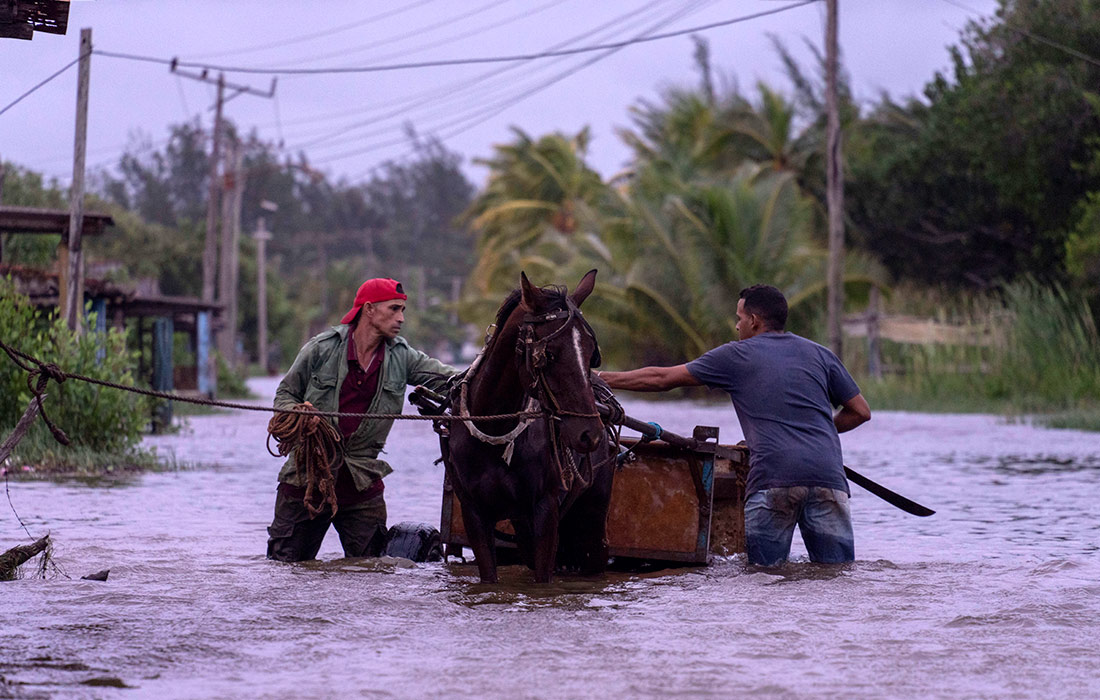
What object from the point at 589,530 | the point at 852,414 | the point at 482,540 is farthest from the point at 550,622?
the point at 852,414

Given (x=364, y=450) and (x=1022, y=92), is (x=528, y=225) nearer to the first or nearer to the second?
(x=1022, y=92)

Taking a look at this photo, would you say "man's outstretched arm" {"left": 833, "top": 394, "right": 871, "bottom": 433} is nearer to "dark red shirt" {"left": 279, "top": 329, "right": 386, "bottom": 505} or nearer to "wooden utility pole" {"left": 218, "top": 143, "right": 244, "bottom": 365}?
"dark red shirt" {"left": 279, "top": 329, "right": 386, "bottom": 505}

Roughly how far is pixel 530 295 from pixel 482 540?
1.36 meters

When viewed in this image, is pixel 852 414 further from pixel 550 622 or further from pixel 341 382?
pixel 341 382

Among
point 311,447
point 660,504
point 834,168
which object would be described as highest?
point 834,168

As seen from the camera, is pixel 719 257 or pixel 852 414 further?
pixel 719 257

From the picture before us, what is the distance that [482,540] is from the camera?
696 centimetres

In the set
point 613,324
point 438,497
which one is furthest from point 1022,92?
point 438,497

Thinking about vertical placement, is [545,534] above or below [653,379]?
below

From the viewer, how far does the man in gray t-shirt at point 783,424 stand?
287 inches

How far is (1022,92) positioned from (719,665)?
1032 inches

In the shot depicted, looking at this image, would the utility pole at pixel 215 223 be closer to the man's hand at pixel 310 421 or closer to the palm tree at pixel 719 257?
the palm tree at pixel 719 257

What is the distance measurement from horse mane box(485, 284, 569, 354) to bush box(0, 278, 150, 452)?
837 centimetres

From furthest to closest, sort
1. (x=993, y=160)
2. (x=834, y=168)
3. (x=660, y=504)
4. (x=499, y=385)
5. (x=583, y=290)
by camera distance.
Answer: (x=993, y=160)
(x=834, y=168)
(x=660, y=504)
(x=499, y=385)
(x=583, y=290)
